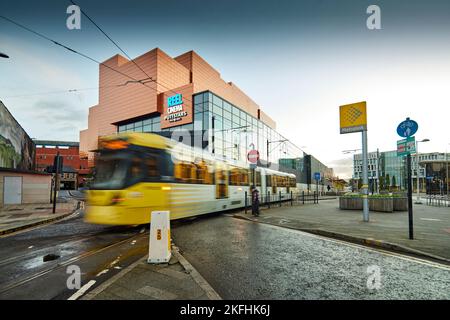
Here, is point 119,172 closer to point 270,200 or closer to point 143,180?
point 143,180

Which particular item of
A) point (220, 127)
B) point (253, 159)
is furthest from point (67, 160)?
point (253, 159)

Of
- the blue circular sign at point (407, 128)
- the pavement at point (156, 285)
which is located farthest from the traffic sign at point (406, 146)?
the pavement at point (156, 285)

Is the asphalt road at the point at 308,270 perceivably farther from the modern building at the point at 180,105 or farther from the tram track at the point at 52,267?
the modern building at the point at 180,105

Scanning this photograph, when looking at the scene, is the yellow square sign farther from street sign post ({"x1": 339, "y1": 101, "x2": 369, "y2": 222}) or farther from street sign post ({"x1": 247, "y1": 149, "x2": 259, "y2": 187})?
street sign post ({"x1": 247, "y1": 149, "x2": 259, "y2": 187})

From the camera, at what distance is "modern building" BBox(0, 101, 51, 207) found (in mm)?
18422

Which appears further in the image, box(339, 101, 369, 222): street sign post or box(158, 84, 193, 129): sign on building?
box(158, 84, 193, 129): sign on building

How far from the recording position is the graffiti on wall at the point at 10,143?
61.1 feet

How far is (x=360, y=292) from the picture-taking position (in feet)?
11.2

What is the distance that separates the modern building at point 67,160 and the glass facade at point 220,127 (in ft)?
130

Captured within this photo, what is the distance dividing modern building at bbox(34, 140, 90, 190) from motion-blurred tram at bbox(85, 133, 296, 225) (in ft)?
233

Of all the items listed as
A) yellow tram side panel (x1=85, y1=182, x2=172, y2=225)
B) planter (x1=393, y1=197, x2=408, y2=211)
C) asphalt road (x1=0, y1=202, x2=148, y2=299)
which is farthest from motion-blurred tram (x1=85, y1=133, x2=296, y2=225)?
planter (x1=393, y1=197, x2=408, y2=211)

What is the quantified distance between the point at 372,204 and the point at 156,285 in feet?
52.3
